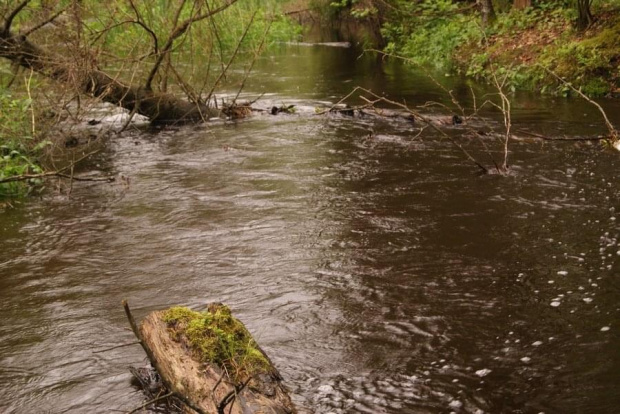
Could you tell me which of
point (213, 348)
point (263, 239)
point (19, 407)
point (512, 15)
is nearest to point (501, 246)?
point (263, 239)

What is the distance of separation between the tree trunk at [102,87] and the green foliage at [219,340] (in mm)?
7532

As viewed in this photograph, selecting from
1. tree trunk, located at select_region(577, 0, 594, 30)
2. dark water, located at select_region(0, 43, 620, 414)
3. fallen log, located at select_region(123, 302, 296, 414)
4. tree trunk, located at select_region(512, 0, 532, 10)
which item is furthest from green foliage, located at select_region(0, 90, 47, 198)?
tree trunk, located at select_region(512, 0, 532, 10)

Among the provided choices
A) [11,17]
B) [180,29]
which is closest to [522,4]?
[180,29]

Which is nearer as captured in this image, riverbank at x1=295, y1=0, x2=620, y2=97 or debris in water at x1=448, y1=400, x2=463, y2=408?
debris in water at x1=448, y1=400, x2=463, y2=408

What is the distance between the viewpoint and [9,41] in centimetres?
1210

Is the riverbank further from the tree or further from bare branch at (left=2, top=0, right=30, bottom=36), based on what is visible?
bare branch at (left=2, top=0, right=30, bottom=36)

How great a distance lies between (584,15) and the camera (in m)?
16.9

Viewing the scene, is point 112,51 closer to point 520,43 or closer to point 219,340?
point 219,340

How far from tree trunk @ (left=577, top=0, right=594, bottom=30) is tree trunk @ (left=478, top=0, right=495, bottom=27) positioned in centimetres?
551

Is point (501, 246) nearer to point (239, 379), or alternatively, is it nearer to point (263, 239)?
point (263, 239)

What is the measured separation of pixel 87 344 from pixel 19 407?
91 centimetres

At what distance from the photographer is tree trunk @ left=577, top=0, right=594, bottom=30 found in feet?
55.0

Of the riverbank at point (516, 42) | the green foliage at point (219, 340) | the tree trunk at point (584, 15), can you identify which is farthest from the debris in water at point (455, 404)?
the tree trunk at point (584, 15)

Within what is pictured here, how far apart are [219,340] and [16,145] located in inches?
315
